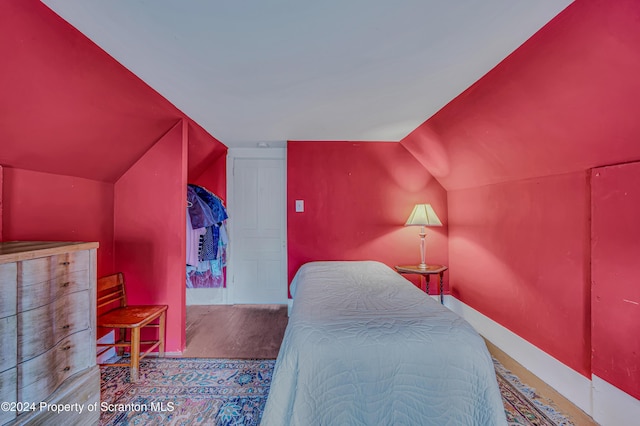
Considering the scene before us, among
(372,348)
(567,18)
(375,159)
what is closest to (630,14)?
(567,18)

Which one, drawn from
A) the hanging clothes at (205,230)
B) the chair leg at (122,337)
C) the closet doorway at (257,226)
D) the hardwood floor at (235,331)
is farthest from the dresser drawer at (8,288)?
the closet doorway at (257,226)

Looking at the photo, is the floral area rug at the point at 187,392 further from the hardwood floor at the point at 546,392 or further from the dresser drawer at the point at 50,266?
the hardwood floor at the point at 546,392

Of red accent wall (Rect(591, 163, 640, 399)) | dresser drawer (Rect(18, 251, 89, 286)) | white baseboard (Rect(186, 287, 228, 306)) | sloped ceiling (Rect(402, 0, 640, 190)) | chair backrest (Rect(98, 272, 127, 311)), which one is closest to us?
sloped ceiling (Rect(402, 0, 640, 190))

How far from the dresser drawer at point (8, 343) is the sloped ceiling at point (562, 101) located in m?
2.79

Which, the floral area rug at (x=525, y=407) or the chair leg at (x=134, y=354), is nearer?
the floral area rug at (x=525, y=407)

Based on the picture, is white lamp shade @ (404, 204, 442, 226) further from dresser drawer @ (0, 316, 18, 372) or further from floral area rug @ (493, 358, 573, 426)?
dresser drawer @ (0, 316, 18, 372)

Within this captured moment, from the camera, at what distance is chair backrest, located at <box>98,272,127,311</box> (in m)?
2.08

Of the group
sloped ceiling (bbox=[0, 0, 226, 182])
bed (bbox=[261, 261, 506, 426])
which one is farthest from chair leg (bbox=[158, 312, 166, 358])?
bed (bbox=[261, 261, 506, 426])

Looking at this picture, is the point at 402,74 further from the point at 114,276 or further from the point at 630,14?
the point at 114,276

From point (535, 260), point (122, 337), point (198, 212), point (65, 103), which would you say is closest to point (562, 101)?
point (535, 260)

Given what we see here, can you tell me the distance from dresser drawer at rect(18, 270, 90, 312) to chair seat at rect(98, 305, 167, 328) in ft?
1.94

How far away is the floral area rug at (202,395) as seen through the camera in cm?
163

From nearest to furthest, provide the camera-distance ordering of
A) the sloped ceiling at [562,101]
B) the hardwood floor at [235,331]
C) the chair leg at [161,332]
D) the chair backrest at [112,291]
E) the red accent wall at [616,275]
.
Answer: the sloped ceiling at [562,101] < the red accent wall at [616,275] < the chair backrest at [112,291] < the chair leg at [161,332] < the hardwood floor at [235,331]

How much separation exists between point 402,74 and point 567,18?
2.58 feet
